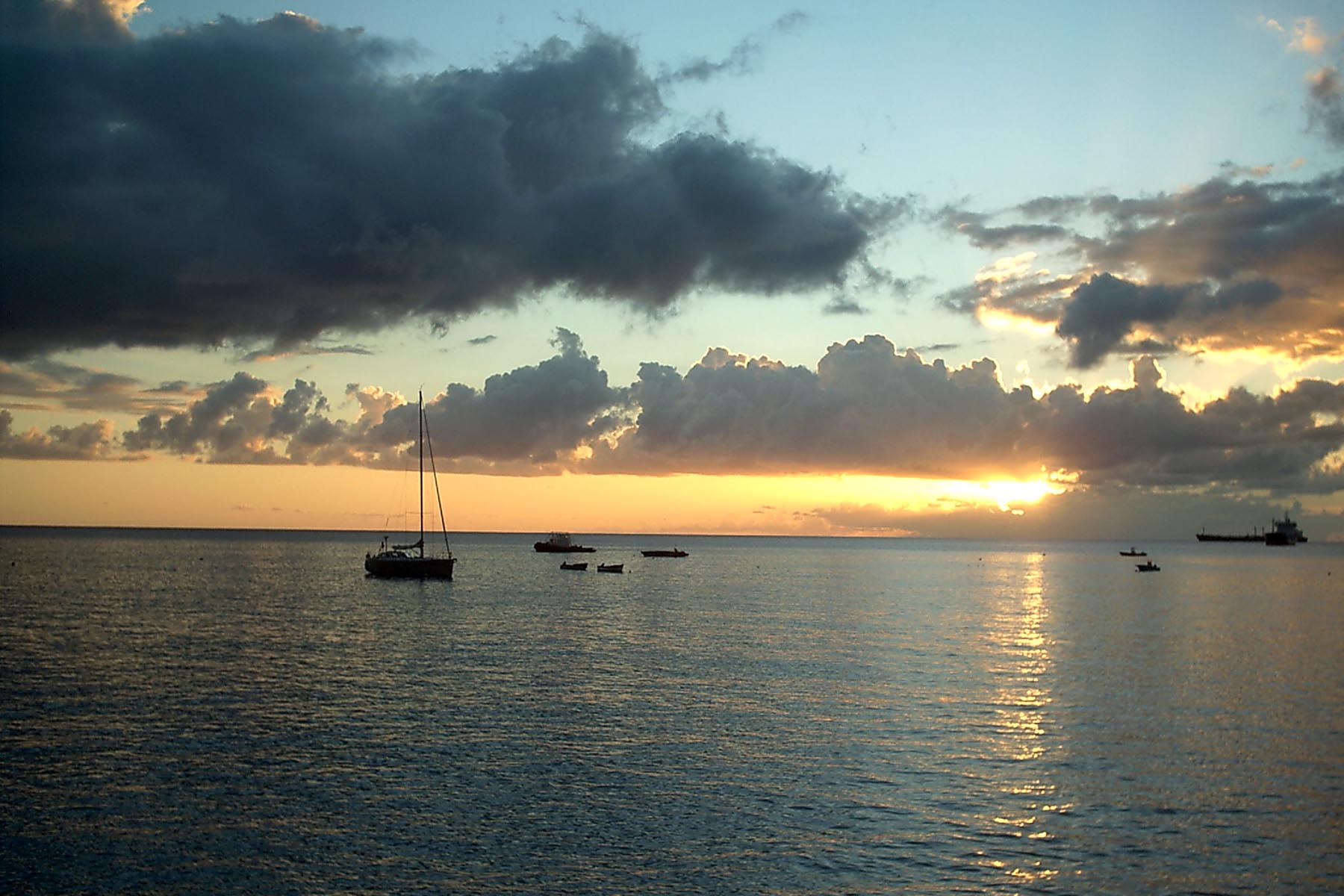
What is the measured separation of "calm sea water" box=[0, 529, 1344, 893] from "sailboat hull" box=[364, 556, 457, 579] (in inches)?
2674

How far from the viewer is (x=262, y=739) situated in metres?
47.6

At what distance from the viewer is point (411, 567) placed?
163 metres

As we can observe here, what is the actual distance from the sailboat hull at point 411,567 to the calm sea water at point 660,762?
6793 cm

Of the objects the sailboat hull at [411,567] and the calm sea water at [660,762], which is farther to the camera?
the sailboat hull at [411,567]

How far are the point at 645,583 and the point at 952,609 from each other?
213 feet

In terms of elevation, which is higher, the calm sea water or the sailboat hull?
the sailboat hull

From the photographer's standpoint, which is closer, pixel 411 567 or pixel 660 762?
pixel 660 762

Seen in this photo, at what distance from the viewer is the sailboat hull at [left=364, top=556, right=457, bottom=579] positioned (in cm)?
16238

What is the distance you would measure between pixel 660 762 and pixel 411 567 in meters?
126

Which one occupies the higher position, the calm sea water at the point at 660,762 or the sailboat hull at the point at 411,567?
the sailboat hull at the point at 411,567

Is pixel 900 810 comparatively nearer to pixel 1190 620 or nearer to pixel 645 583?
pixel 1190 620

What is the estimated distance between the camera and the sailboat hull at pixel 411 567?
533 feet

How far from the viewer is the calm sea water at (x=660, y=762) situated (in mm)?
32000

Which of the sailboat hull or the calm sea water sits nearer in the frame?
the calm sea water
